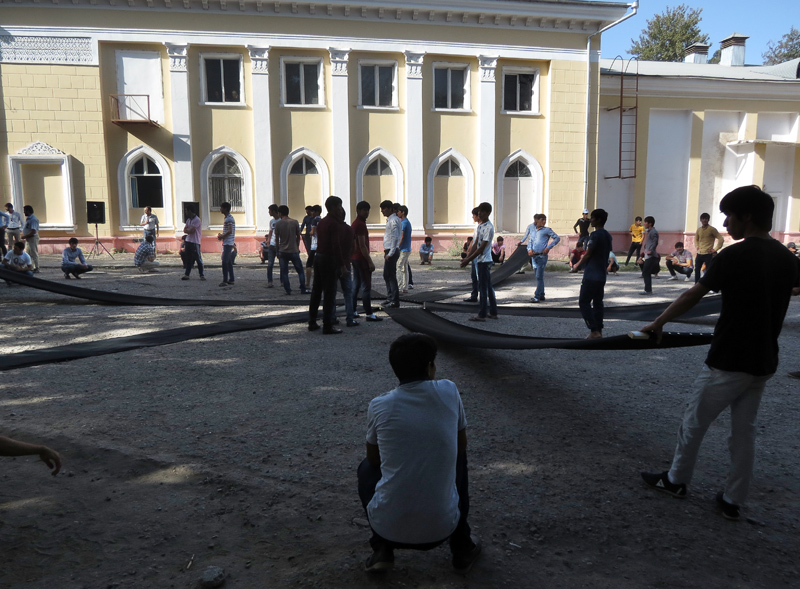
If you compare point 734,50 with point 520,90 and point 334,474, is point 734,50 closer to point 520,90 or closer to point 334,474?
point 520,90

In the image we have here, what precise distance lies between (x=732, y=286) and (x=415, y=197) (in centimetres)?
1919

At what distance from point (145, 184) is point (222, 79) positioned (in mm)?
4310

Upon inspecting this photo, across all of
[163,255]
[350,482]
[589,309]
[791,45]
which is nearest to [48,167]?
[163,255]

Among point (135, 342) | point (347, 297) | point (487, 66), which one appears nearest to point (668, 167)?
point (487, 66)

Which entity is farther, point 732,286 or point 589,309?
point 589,309

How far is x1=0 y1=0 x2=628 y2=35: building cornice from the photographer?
19.7m

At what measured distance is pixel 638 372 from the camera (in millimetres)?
6406

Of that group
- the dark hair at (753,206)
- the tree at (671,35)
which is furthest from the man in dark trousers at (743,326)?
the tree at (671,35)

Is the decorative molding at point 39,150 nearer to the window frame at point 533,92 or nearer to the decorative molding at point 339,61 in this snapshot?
the decorative molding at point 339,61

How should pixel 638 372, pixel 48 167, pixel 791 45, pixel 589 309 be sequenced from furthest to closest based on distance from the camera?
pixel 791 45
pixel 48 167
pixel 589 309
pixel 638 372

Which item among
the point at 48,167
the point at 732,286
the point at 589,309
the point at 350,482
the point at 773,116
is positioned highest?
the point at 773,116

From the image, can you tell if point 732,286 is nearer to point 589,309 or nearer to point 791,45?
point 589,309

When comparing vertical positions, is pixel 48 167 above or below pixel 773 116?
below

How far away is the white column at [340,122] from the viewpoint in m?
21.0
